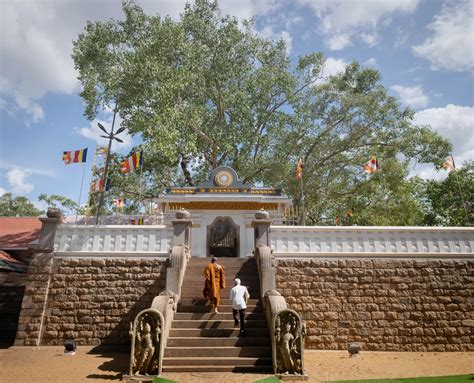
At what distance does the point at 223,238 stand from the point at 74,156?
8.59 meters

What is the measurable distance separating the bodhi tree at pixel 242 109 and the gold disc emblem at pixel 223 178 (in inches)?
113

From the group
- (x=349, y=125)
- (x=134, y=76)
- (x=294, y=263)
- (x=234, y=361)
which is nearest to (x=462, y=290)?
(x=294, y=263)

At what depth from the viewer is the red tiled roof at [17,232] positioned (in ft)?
56.1

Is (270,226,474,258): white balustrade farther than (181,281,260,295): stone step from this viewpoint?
Yes

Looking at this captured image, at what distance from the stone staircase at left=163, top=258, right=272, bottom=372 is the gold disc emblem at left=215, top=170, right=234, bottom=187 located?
289 inches

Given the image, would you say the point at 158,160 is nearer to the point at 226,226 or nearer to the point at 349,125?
the point at 226,226

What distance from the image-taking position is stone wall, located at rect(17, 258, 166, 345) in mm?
10070

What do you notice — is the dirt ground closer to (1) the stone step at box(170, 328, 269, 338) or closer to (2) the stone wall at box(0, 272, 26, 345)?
(1) the stone step at box(170, 328, 269, 338)

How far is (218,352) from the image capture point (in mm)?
7527

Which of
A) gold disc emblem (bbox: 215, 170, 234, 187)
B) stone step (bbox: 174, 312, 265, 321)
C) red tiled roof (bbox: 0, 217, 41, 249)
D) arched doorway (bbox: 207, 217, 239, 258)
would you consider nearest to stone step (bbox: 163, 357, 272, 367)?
stone step (bbox: 174, 312, 265, 321)

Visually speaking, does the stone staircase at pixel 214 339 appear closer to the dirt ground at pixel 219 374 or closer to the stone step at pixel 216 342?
the stone step at pixel 216 342

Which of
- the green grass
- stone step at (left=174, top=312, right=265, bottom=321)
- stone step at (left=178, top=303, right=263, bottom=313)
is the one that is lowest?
the green grass

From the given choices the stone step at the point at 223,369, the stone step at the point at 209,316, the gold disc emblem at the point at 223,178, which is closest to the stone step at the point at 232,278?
the stone step at the point at 209,316

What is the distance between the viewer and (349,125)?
22.8 m
